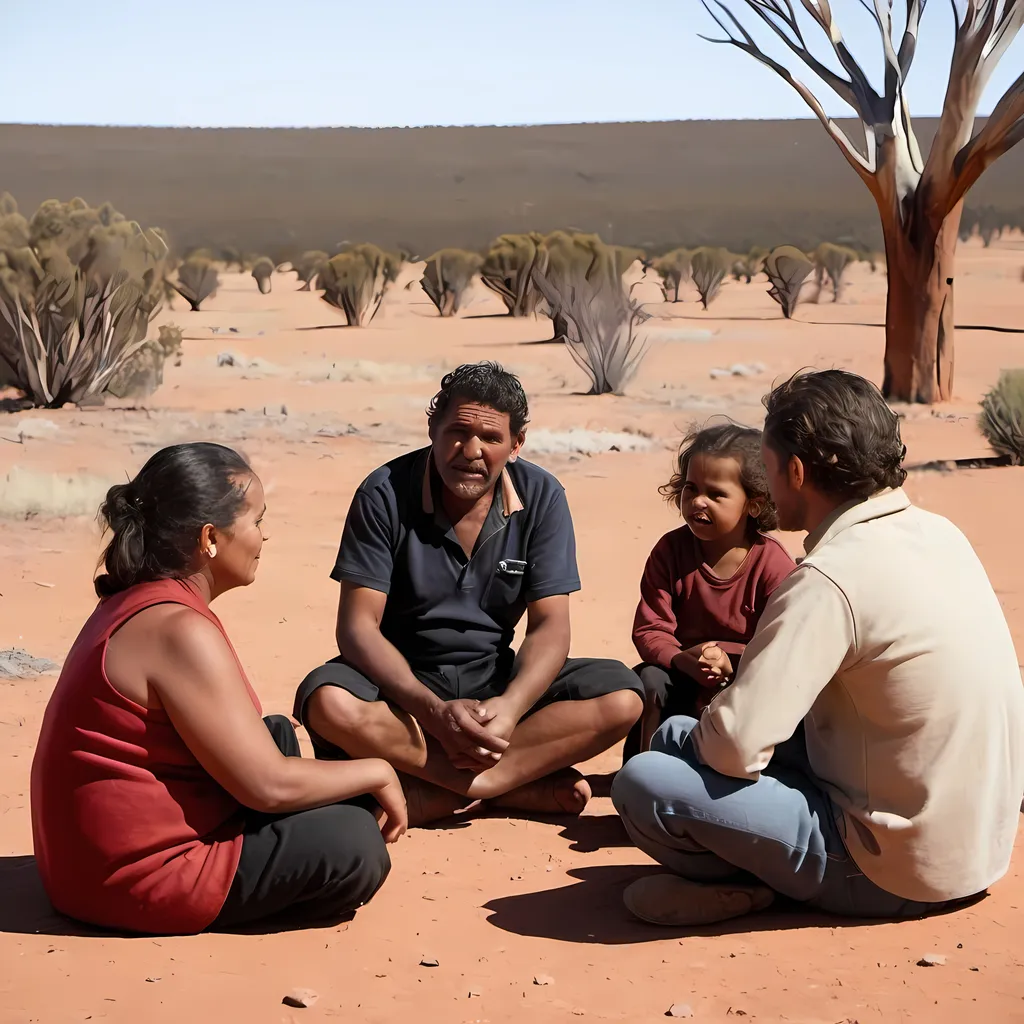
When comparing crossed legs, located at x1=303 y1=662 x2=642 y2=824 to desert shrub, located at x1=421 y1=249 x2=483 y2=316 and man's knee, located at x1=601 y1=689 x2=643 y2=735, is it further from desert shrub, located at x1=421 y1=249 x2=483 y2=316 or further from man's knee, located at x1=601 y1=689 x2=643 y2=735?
desert shrub, located at x1=421 y1=249 x2=483 y2=316

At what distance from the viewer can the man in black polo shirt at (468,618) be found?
3.99 meters

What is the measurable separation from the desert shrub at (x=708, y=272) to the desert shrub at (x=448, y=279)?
4.98 meters

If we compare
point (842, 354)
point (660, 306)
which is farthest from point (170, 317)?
point (842, 354)

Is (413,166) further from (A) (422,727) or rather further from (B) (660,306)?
(A) (422,727)

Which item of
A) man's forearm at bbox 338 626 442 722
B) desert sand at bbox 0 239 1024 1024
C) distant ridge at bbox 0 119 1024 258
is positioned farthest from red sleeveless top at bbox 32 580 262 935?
distant ridge at bbox 0 119 1024 258

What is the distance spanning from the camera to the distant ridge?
5841 centimetres

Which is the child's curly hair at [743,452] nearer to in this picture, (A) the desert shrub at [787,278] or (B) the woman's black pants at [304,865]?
(B) the woman's black pants at [304,865]

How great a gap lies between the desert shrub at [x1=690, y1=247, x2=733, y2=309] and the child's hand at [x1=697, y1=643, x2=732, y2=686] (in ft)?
86.1

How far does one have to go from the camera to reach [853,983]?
9.62ft

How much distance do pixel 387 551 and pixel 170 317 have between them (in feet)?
77.2

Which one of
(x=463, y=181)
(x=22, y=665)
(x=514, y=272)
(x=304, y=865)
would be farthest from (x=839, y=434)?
(x=463, y=181)

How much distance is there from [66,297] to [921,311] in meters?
8.92

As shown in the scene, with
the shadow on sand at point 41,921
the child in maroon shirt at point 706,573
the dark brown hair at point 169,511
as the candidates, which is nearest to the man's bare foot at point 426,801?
the child in maroon shirt at point 706,573

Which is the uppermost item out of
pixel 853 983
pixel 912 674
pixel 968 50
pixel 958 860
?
pixel 968 50
